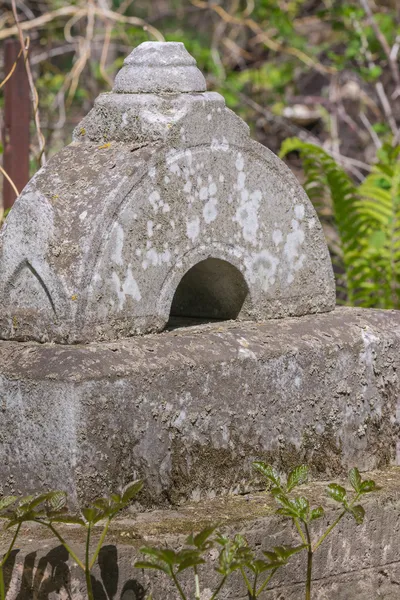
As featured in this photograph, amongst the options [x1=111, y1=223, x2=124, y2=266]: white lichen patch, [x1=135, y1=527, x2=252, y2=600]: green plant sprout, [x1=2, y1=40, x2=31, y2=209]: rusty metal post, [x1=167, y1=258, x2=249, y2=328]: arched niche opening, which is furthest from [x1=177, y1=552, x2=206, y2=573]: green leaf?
[x1=2, y1=40, x2=31, y2=209]: rusty metal post

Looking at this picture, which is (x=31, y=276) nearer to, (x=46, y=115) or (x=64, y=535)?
(x=64, y=535)

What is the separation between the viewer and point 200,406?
258 centimetres

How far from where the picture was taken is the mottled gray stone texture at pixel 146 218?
2.53 metres

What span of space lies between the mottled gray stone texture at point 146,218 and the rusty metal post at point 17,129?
151cm

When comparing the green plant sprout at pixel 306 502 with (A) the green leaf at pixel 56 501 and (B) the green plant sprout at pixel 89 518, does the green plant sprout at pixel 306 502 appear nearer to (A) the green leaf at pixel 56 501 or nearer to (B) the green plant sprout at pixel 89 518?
(B) the green plant sprout at pixel 89 518

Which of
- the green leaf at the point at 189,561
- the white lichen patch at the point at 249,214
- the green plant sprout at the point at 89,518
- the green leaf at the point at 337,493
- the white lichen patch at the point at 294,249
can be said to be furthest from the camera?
the white lichen patch at the point at 294,249

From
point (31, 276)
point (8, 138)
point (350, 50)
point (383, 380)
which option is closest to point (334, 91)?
point (350, 50)

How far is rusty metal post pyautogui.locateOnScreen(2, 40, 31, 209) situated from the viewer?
4.22m

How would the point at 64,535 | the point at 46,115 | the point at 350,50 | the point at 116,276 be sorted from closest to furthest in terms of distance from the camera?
the point at 64,535
the point at 116,276
the point at 350,50
the point at 46,115

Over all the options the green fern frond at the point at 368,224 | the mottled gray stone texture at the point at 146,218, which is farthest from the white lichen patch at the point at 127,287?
the green fern frond at the point at 368,224

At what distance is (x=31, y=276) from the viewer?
2582 millimetres

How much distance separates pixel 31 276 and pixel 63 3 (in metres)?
5.62

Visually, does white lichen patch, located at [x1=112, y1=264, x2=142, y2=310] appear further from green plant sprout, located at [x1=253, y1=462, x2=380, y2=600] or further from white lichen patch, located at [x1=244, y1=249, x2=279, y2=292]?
green plant sprout, located at [x1=253, y1=462, x2=380, y2=600]

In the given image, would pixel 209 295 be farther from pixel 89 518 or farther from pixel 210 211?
pixel 89 518
